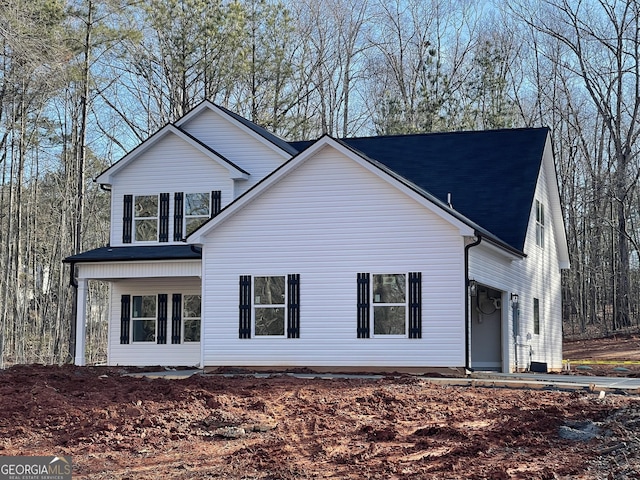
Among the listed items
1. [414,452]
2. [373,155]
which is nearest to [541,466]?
[414,452]

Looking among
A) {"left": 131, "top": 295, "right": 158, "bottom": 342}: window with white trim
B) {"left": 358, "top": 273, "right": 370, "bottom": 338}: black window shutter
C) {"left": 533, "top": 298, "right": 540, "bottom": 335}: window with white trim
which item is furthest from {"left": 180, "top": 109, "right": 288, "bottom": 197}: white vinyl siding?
{"left": 533, "top": 298, "right": 540, "bottom": 335}: window with white trim

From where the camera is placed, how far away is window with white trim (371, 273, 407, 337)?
68.7 feet

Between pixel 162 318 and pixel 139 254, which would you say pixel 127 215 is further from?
pixel 162 318

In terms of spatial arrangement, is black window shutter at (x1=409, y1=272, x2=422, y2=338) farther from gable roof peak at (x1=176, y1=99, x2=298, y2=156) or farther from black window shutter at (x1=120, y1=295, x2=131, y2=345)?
black window shutter at (x1=120, y1=295, x2=131, y2=345)

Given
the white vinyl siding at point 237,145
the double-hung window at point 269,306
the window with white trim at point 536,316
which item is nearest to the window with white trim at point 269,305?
the double-hung window at point 269,306

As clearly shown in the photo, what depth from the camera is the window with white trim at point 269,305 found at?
2183 centimetres

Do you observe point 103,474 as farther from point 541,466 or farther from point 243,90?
point 243,90

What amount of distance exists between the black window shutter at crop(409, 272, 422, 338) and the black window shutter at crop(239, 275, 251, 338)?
13.4ft

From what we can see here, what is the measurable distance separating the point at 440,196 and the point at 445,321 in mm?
5474

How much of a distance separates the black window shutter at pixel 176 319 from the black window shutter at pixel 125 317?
56.0 inches

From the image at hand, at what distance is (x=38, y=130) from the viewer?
39000 millimetres

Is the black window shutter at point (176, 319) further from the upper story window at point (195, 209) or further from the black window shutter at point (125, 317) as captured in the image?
the upper story window at point (195, 209)

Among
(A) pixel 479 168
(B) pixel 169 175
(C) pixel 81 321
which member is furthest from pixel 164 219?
(A) pixel 479 168

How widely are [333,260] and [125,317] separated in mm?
8451
